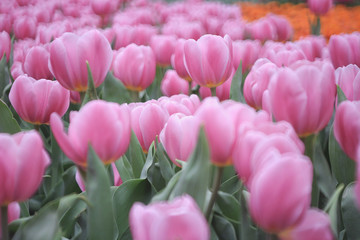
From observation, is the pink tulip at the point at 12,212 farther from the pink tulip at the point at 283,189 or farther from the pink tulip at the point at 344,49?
the pink tulip at the point at 344,49

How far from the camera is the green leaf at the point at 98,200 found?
60 centimetres

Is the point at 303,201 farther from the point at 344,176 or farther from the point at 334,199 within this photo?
the point at 344,176

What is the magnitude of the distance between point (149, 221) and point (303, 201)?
17 centimetres

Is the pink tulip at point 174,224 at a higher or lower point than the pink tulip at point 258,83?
higher

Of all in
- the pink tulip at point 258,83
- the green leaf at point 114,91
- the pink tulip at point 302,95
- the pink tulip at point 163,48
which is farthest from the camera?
the pink tulip at point 163,48

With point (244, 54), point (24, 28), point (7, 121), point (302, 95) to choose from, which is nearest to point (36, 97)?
point (7, 121)

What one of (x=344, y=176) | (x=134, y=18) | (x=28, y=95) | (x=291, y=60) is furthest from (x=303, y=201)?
(x=134, y=18)

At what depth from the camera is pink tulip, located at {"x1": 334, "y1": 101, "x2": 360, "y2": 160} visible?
63cm

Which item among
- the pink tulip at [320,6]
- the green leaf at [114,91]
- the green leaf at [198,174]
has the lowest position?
the pink tulip at [320,6]

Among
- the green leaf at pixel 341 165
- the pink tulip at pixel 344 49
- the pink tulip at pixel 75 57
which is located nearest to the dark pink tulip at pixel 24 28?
the pink tulip at pixel 75 57

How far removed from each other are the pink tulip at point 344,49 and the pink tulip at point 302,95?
69 centimetres

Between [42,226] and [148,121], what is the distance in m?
0.32

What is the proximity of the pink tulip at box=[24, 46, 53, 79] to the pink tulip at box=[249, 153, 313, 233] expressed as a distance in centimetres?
96

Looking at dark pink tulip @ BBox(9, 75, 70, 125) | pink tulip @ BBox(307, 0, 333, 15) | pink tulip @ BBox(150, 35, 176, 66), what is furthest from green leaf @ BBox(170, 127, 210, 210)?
pink tulip @ BBox(307, 0, 333, 15)
